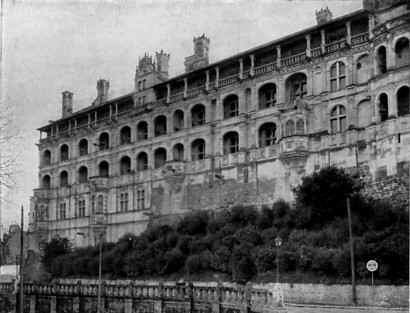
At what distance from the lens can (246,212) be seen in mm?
47969

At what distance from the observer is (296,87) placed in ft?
170

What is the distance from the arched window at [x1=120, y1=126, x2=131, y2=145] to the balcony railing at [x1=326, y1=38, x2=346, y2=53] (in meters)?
24.9

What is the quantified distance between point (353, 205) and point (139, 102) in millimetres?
30011

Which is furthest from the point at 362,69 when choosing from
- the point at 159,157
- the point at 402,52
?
the point at 159,157

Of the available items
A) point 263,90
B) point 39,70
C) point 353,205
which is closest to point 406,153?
point 353,205

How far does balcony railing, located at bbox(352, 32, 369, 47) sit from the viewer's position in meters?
46.2

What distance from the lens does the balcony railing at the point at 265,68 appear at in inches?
2058

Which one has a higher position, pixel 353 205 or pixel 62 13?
pixel 62 13

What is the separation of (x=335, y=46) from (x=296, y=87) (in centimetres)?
517

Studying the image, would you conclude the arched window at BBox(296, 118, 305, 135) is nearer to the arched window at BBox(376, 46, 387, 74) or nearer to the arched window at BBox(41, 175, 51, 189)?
the arched window at BBox(376, 46, 387, 74)

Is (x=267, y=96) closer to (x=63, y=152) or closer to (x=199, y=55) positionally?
(x=199, y=55)

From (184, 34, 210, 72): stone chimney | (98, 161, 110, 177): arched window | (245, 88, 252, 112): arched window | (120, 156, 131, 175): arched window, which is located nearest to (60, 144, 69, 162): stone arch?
(98, 161, 110, 177): arched window

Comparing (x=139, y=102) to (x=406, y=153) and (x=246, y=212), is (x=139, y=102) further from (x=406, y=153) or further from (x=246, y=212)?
(x=406, y=153)

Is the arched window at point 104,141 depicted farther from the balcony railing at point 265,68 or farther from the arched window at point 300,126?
the arched window at point 300,126
